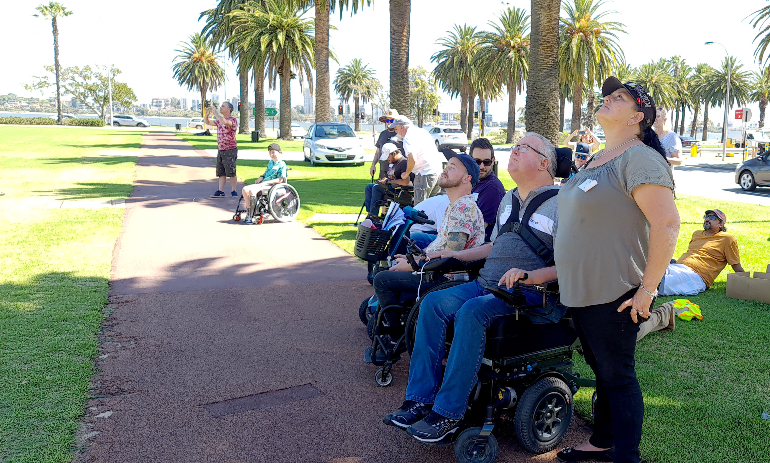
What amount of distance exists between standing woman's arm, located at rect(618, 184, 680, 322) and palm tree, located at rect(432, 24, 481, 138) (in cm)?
5748

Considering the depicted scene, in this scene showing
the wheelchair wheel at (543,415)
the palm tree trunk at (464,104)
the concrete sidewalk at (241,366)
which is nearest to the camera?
the wheelchair wheel at (543,415)

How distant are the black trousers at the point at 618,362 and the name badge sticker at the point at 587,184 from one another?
51 cm

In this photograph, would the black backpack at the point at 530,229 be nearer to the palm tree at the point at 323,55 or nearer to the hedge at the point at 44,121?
the palm tree at the point at 323,55

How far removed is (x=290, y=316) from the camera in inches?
237

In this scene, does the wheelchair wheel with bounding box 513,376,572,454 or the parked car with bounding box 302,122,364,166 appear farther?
the parked car with bounding box 302,122,364,166

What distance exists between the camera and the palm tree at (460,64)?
59750 mm

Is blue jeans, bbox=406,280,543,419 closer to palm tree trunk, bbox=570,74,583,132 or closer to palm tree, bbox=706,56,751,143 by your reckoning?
palm tree trunk, bbox=570,74,583,132

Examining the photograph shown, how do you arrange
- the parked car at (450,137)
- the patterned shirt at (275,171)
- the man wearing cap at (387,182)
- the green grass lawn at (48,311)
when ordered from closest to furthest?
the green grass lawn at (48,311), the man wearing cap at (387,182), the patterned shirt at (275,171), the parked car at (450,137)

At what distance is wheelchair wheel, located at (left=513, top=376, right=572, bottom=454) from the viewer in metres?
3.38

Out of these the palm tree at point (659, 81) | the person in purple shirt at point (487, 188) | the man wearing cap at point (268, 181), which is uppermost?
the palm tree at point (659, 81)

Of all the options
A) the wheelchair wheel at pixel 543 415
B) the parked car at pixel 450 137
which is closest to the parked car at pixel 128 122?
the parked car at pixel 450 137

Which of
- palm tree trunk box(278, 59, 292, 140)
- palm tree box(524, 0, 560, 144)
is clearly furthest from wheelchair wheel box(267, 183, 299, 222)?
palm tree trunk box(278, 59, 292, 140)

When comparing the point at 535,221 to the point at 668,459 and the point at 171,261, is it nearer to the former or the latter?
the point at 668,459

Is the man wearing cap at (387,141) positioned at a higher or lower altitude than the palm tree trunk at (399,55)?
lower
